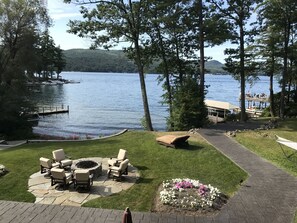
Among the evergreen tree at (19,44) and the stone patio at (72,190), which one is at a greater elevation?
the evergreen tree at (19,44)

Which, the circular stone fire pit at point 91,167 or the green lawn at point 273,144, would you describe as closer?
the circular stone fire pit at point 91,167

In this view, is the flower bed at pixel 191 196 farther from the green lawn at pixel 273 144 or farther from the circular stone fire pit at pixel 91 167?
the green lawn at pixel 273 144

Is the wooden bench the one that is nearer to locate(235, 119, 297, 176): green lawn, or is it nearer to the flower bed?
locate(235, 119, 297, 176): green lawn

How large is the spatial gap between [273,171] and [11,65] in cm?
2802

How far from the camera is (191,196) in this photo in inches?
407

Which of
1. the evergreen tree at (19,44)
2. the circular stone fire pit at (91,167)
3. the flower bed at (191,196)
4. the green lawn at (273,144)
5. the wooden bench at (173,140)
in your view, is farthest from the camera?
the evergreen tree at (19,44)

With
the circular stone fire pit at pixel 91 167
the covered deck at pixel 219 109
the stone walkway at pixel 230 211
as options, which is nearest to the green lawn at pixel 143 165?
the stone walkway at pixel 230 211

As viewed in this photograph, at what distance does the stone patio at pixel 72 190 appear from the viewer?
34.2ft

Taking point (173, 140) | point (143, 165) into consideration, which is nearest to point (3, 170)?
point (143, 165)

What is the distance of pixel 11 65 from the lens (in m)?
32.0

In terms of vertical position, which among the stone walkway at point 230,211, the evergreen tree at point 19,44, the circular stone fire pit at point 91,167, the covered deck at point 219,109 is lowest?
the covered deck at point 219,109

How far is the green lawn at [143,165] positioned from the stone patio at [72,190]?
0.28m

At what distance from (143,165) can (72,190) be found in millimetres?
4011

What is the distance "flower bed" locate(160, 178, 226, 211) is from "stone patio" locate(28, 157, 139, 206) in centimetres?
182
